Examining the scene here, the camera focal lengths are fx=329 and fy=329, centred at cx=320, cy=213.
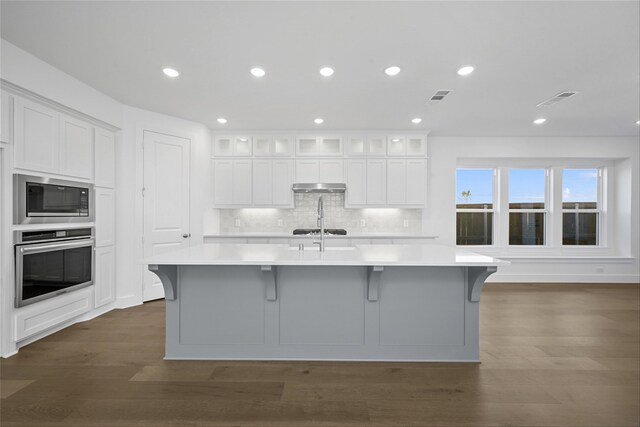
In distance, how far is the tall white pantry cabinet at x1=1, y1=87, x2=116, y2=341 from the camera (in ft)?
9.32

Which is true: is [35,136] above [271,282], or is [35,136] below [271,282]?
above

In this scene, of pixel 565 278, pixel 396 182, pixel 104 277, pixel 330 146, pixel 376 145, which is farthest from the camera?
pixel 565 278

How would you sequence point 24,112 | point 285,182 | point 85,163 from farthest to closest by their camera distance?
point 285,182 < point 85,163 < point 24,112

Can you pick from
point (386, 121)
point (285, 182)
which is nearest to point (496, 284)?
point (386, 121)

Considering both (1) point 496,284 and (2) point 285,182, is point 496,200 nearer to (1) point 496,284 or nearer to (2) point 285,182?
(1) point 496,284

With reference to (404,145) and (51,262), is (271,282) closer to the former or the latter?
(51,262)

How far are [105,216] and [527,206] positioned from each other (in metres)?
6.71

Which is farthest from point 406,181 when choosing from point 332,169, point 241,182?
point 241,182

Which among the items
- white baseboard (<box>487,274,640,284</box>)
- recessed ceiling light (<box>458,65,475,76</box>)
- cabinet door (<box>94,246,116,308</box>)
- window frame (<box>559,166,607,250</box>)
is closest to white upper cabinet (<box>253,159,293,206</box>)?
cabinet door (<box>94,246,116,308</box>)

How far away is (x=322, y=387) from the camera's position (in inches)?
88.7

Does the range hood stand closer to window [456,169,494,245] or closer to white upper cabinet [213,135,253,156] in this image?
white upper cabinet [213,135,253,156]

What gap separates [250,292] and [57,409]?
1348mm

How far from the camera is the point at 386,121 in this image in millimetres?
4816

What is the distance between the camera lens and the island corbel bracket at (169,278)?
249 centimetres
